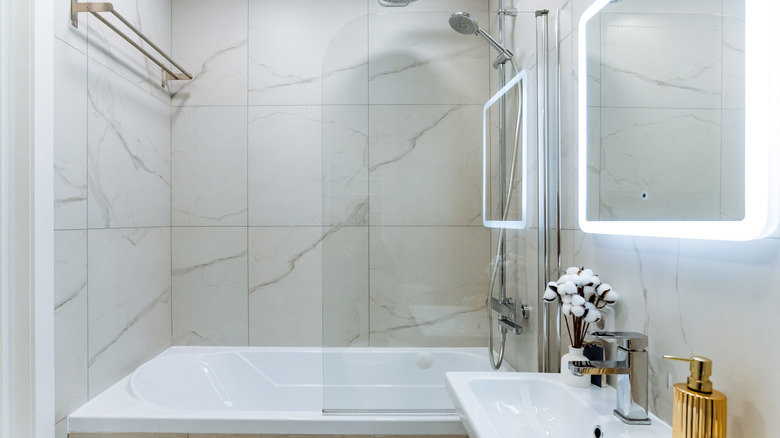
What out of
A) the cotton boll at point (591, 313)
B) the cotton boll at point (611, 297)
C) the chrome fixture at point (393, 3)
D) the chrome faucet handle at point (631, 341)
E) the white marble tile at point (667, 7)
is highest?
the chrome fixture at point (393, 3)

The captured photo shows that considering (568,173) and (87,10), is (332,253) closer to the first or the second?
(568,173)

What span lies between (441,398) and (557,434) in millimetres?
596

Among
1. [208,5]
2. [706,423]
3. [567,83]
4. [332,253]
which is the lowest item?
[706,423]

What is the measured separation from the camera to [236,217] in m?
2.46

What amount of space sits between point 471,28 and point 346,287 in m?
1.03

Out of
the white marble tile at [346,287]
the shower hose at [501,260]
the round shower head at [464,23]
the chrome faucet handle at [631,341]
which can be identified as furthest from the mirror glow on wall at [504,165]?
the chrome faucet handle at [631,341]

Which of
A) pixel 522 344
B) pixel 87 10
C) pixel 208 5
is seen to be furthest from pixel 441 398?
pixel 208 5

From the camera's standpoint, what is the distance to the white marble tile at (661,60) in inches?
33.7

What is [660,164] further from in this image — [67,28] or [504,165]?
[67,28]

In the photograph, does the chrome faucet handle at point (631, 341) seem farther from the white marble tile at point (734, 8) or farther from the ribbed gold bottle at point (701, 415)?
the white marble tile at point (734, 8)

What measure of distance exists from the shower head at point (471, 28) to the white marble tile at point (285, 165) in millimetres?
970

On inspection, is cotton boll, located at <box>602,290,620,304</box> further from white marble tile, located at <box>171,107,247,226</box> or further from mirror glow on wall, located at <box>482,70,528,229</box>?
white marble tile, located at <box>171,107,247,226</box>

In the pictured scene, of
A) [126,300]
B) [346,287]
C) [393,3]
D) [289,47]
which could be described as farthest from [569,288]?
[289,47]

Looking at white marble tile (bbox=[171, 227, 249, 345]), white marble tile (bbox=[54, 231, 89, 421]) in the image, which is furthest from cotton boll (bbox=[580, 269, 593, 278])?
white marble tile (bbox=[171, 227, 249, 345])
